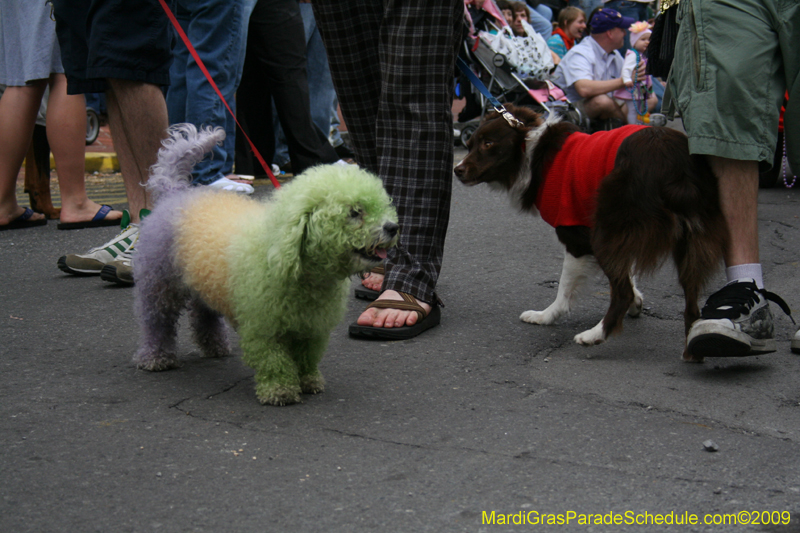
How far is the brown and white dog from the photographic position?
2.87 m

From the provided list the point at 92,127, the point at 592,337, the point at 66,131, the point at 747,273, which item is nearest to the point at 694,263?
the point at 747,273

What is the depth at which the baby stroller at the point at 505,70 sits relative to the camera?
884cm

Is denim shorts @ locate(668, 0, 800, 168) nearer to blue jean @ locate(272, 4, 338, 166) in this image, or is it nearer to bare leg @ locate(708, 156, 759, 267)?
bare leg @ locate(708, 156, 759, 267)

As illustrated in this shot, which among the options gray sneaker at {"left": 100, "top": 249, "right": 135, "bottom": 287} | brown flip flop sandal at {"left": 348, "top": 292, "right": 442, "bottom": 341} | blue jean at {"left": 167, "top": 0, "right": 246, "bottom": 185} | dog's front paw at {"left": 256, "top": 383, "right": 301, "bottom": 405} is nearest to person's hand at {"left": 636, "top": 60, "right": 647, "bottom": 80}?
blue jean at {"left": 167, "top": 0, "right": 246, "bottom": 185}

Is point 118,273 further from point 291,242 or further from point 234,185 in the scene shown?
point 234,185

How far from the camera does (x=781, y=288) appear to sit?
3844 mm

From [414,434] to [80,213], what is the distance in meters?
3.94

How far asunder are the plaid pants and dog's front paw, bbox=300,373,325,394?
0.87 metres

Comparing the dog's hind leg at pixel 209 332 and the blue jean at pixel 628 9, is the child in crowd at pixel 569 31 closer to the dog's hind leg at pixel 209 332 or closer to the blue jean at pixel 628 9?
the blue jean at pixel 628 9

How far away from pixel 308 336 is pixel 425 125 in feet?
4.19

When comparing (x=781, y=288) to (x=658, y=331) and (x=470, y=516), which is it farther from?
(x=470, y=516)

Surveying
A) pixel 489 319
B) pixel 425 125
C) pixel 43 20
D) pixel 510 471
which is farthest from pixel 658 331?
pixel 43 20

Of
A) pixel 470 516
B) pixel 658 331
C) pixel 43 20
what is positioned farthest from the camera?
pixel 43 20

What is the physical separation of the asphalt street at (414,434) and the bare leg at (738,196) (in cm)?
45
